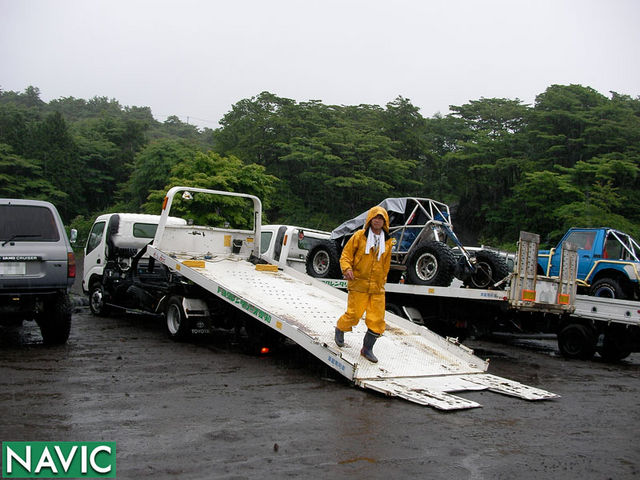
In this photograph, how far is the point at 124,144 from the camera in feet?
190

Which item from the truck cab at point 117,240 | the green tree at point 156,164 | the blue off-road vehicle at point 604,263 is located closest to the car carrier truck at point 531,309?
the blue off-road vehicle at point 604,263

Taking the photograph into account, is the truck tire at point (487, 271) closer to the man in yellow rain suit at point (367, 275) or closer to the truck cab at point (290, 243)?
the truck cab at point (290, 243)

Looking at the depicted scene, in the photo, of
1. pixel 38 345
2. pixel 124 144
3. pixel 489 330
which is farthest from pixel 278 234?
pixel 124 144

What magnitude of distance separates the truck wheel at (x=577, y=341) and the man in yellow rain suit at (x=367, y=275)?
507cm

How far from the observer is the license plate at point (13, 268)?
8.00m

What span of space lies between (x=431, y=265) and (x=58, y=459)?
7.89 meters

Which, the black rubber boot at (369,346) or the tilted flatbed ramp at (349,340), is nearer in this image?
the tilted flatbed ramp at (349,340)

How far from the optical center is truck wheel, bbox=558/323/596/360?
1064 cm

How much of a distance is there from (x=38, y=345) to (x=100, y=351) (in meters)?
0.96

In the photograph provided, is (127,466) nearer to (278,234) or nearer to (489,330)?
(489,330)

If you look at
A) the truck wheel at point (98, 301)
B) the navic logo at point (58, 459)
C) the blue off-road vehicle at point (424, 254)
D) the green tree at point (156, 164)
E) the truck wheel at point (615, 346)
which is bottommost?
the truck wheel at point (98, 301)

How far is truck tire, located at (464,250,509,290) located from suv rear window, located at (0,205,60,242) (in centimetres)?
688

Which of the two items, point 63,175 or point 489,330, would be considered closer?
point 489,330

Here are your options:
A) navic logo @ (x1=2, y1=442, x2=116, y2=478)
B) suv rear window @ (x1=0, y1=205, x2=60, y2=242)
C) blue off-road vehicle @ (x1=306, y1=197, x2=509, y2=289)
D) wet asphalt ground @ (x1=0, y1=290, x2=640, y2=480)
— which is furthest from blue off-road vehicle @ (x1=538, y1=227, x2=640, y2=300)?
navic logo @ (x1=2, y1=442, x2=116, y2=478)
